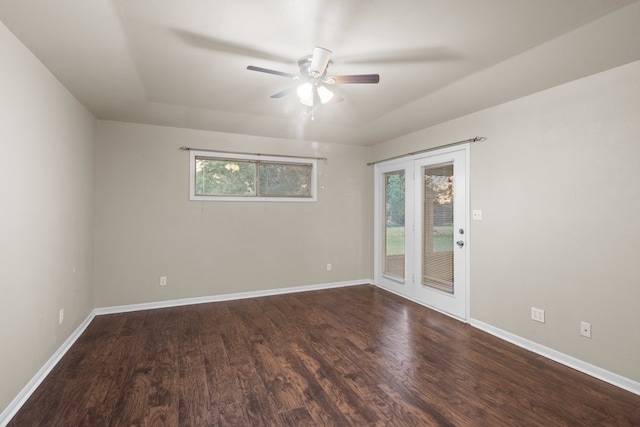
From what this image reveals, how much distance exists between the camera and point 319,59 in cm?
194

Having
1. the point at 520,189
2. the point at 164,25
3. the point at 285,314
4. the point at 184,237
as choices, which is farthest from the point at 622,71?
the point at 184,237

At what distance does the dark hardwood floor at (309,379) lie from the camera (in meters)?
1.92

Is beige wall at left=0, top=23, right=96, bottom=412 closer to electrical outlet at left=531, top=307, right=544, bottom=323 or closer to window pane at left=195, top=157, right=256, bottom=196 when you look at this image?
window pane at left=195, top=157, right=256, bottom=196

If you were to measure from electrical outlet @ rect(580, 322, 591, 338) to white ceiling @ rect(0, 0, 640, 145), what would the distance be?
2062 mm

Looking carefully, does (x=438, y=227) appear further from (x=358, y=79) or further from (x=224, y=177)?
(x=224, y=177)

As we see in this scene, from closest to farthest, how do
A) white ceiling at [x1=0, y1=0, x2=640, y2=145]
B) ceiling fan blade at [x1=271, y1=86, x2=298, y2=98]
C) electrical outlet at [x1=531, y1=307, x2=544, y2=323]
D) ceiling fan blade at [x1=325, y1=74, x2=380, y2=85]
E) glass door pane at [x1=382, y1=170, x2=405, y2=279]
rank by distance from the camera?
1. white ceiling at [x1=0, y1=0, x2=640, y2=145]
2. ceiling fan blade at [x1=325, y1=74, x2=380, y2=85]
3. ceiling fan blade at [x1=271, y1=86, x2=298, y2=98]
4. electrical outlet at [x1=531, y1=307, x2=544, y2=323]
5. glass door pane at [x1=382, y1=170, x2=405, y2=279]

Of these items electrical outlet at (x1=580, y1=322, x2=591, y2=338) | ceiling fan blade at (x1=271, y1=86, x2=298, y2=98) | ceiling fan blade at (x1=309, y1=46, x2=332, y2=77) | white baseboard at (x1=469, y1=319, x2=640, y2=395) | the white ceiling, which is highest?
the white ceiling

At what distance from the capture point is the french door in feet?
11.9

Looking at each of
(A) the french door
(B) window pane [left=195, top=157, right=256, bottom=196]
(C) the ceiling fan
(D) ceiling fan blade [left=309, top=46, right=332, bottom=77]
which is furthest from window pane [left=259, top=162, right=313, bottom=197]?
(D) ceiling fan blade [left=309, top=46, right=332, bottom=77]

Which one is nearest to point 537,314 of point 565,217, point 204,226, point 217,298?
point 565,217

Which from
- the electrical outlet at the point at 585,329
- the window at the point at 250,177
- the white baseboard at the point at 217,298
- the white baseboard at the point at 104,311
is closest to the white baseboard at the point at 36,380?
the white baseboard at the point at 104,311

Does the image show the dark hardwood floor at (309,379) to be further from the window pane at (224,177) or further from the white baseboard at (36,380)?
the window pane at (224,177)

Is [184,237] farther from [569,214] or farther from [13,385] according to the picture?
[569,214]

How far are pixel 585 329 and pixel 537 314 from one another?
370 millimetres
